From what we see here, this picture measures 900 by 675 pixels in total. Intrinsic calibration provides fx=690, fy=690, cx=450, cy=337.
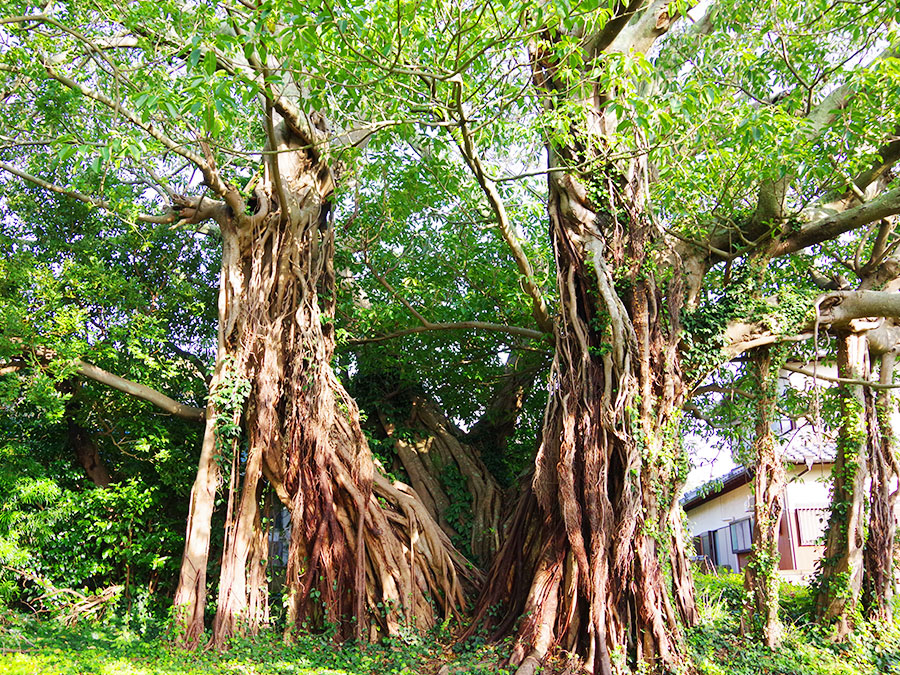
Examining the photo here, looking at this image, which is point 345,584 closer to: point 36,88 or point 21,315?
point 21,315

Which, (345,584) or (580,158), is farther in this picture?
(580,158)

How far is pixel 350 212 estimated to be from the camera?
863 centimetres

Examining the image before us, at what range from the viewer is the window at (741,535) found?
1235 centimetres

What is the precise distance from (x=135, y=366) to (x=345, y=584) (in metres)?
3.19

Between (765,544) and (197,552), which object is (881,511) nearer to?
(765,544)

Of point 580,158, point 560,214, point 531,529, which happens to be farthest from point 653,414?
point 580,158

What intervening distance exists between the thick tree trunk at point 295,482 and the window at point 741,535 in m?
7.61

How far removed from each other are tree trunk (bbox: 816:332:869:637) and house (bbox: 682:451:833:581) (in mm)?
1713

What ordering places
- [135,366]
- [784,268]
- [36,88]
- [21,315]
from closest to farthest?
[21,315], [36,88], [135,366], [784,268]

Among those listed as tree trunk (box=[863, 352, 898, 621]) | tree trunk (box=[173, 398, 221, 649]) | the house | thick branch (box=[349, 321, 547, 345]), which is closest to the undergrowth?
tree trunk (box=[863, 352, 898, 621])

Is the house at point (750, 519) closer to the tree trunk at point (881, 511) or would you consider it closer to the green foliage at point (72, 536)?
the tree trunk at point (881, 511)

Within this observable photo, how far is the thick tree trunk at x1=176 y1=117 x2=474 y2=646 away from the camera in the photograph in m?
6.03

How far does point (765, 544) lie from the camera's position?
6.14 meters

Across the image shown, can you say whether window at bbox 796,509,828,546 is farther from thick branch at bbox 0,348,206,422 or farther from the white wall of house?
thick branch at bbox 0,348,206,422
